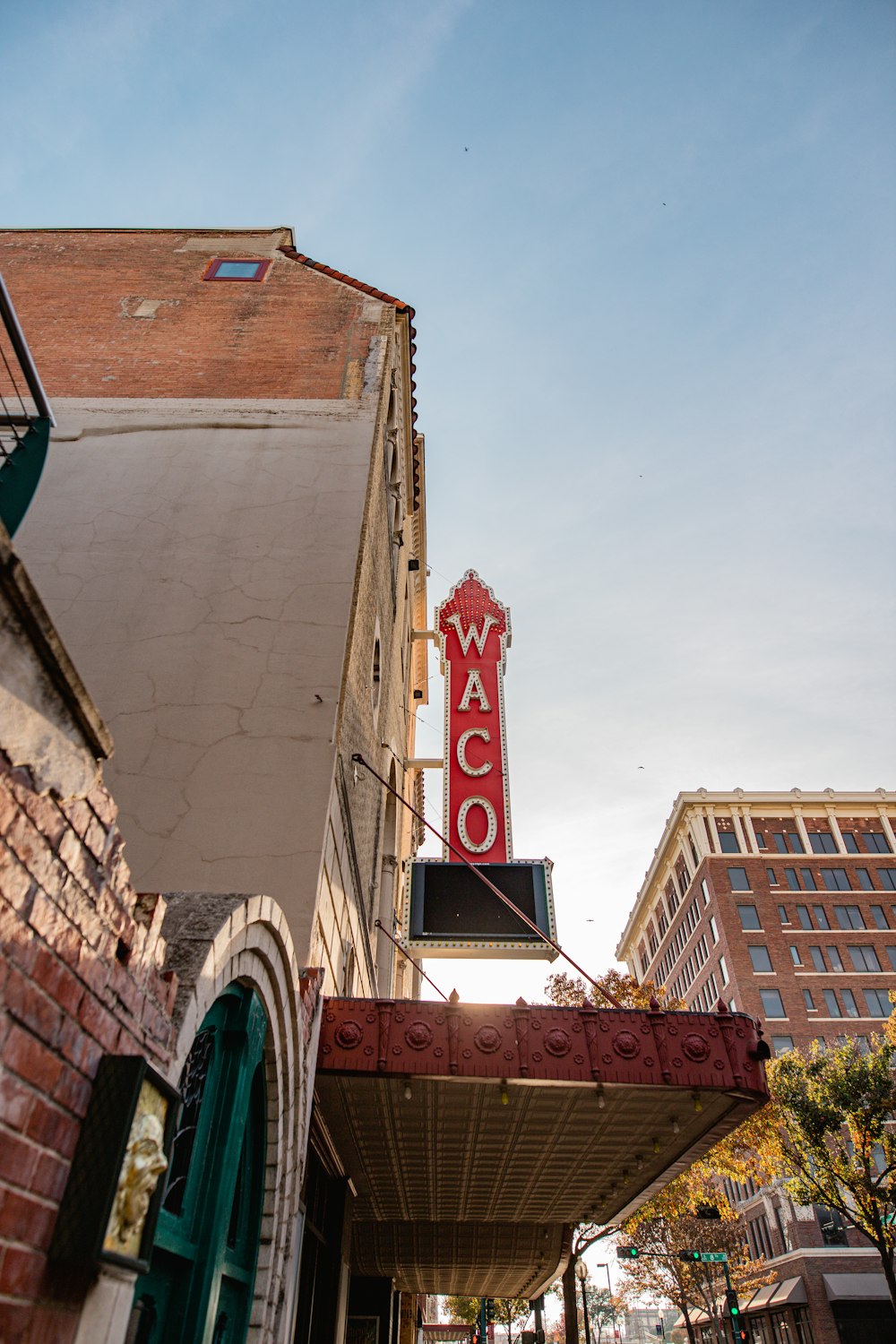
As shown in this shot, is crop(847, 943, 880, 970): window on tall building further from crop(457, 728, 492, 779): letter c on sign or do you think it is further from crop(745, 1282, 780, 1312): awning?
crop(457, 728, 492, 779): letter c on sign

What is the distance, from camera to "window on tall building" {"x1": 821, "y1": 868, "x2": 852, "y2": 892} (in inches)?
1898

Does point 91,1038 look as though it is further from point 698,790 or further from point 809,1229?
point 698,790

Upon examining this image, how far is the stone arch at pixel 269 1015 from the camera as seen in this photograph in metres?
3.40

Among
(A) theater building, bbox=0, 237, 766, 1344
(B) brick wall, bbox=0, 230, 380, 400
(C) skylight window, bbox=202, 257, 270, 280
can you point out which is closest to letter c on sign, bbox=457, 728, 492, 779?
(A) theater building, bbox=0, 237, 766, 1344

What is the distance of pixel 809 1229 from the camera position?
36.4 m

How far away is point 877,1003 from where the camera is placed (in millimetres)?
43562

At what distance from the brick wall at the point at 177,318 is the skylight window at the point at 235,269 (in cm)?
15

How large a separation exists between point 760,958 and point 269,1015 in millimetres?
46889

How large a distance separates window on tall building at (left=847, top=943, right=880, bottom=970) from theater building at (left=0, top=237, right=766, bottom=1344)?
37.5 m

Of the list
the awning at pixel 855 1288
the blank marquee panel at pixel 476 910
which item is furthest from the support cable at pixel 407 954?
the awning at pixel 855 1288

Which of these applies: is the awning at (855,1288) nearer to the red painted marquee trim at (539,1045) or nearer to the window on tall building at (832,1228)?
the window on tall building at (832,1228)

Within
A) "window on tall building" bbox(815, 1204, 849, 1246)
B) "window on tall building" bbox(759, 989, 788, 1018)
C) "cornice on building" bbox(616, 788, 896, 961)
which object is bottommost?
"window on tall building" bbox(815, 1204, 849, 1246)

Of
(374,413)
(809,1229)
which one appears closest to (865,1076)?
(809,1229)

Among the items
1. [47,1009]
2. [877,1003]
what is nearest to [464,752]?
[47,1009]
